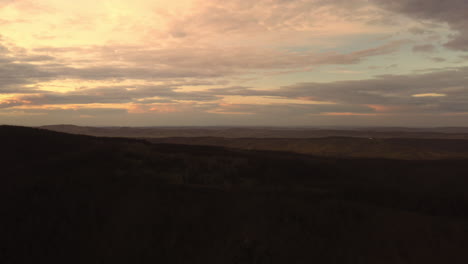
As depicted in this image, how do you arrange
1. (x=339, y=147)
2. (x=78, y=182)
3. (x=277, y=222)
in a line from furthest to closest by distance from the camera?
(x=339, y=147) < (x=78, y=182) < (x=277, y=222)

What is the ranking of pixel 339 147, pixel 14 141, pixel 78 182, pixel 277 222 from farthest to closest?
pixel 339 147
pixel 14 141
pixel 78 182
pixel 277 222

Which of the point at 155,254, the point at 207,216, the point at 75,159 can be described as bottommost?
the point at 155,254

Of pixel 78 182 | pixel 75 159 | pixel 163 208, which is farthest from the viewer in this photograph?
pixel 75 159

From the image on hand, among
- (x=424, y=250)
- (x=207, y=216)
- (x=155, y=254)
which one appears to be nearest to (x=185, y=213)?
(x=207, y=216)

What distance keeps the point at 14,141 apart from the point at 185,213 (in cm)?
1735

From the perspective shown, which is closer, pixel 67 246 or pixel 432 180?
pixel 67 246

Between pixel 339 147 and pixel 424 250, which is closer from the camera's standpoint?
pixel 424 250

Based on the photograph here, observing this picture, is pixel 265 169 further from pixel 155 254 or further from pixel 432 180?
pixel 155 254

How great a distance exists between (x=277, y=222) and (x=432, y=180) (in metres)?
15.2

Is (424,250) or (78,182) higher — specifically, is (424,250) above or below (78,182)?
below

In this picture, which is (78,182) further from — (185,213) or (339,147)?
(339,147)

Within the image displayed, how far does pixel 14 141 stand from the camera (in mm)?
21797

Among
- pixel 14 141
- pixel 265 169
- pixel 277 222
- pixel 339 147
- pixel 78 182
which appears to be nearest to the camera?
pixel 277 222

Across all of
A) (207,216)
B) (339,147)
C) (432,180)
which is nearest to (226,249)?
(207,216)
